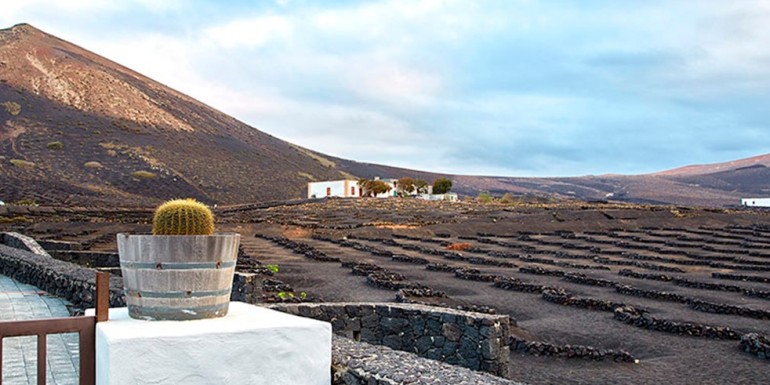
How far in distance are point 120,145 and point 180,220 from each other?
318 ft

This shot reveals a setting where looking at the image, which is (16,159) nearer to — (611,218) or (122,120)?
(122,120)

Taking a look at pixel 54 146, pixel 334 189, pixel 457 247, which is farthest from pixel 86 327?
pixel 334 189

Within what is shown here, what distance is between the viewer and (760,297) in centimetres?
2245

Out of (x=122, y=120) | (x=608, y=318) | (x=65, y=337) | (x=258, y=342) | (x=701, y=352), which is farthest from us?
(x=122, y=120)

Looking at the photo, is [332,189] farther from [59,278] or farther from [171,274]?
[171,274]

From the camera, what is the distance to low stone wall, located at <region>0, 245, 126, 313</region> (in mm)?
11703

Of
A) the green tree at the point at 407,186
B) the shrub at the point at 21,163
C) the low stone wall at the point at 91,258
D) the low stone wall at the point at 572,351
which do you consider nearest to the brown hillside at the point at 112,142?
the shrub at the point at 21,163

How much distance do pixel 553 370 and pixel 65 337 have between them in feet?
27.1

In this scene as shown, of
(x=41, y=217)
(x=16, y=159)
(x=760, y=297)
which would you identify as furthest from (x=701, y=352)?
(x=16, y=159)

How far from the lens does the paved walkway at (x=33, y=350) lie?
713cm

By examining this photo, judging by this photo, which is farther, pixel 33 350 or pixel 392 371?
pixel 33 350

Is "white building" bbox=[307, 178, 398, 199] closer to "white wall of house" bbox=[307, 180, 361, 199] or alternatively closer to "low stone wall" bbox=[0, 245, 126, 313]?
"white wall of house" bbox=[307, 180, 361, 199]

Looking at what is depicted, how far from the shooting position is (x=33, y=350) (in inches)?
335

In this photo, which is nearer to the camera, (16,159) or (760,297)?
(760,297)
